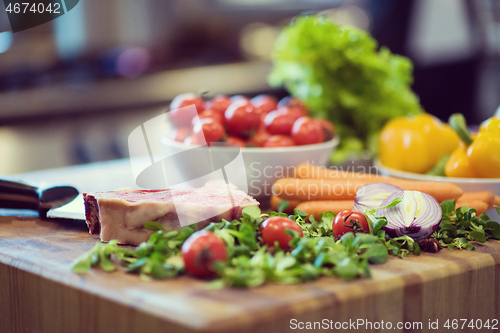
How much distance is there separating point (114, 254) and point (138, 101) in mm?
2488

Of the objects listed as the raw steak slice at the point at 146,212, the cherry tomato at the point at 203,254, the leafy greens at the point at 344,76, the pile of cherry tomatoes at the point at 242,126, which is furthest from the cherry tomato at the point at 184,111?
the cherry tomato at the point at 203,254

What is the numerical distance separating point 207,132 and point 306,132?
0.89ft

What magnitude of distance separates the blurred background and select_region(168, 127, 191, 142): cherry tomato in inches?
65.2

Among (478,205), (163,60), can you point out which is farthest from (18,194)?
(163,60)

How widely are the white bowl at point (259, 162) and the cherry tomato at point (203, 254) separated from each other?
0.51 m

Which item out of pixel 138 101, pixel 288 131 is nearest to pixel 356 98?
pixel 288 131

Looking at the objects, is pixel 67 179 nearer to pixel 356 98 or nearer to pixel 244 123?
pixel 244 123

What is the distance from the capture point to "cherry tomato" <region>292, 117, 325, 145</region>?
134cm

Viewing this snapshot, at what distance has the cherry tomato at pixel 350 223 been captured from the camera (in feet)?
3.04

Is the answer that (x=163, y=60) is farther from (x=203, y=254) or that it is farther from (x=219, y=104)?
(x=203, y=254)

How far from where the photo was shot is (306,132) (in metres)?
1.34

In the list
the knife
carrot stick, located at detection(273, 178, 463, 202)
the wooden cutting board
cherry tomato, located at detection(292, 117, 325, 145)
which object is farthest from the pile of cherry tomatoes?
the wooden cutting board

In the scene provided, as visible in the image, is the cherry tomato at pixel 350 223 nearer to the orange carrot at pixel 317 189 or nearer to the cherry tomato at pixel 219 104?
the orange carrot at pixel 317 189

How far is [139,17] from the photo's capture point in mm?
3682
